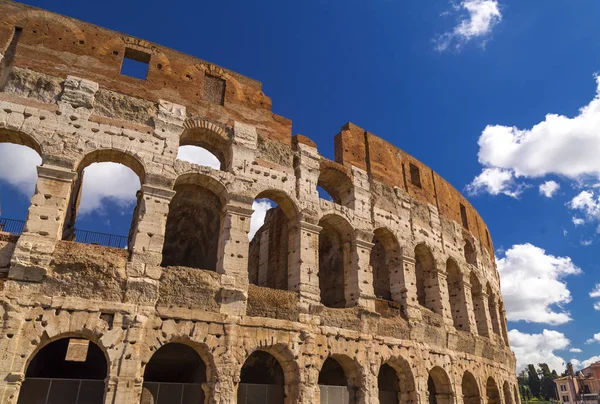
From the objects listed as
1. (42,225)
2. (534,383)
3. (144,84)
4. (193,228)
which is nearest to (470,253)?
(193,228)

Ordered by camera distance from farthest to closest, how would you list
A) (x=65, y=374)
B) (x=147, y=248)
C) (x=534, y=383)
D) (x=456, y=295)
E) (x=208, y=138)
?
1. (x=534, y=383)
2. (x=456, y=295)
3. (x=65, y=374)
4. (x=208, y=138)
5. (x=147, y=248)

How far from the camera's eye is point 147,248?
30.3ft

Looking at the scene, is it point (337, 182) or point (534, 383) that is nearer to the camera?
point (337, 182)

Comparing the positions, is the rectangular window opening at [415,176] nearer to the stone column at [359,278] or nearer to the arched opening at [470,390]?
the stone column at [359,278]

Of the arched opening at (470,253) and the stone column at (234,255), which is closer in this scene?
the stone column at (234,255)

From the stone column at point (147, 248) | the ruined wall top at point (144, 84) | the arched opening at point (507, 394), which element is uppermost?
the ruined wall top at point (144, 84)

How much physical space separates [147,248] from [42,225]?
2.00 meters

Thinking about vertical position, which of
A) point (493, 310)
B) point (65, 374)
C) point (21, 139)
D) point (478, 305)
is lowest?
point (65, 374)

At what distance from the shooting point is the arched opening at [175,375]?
345 inches

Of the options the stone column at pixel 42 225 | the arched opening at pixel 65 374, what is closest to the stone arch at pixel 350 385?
the arched opening at pixel 65 374

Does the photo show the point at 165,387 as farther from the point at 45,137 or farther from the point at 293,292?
the point at 45,137

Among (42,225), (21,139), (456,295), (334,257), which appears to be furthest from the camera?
(456,295)

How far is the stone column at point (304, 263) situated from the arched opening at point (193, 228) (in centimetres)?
315

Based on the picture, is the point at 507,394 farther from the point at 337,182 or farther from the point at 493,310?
the point at 337,182
